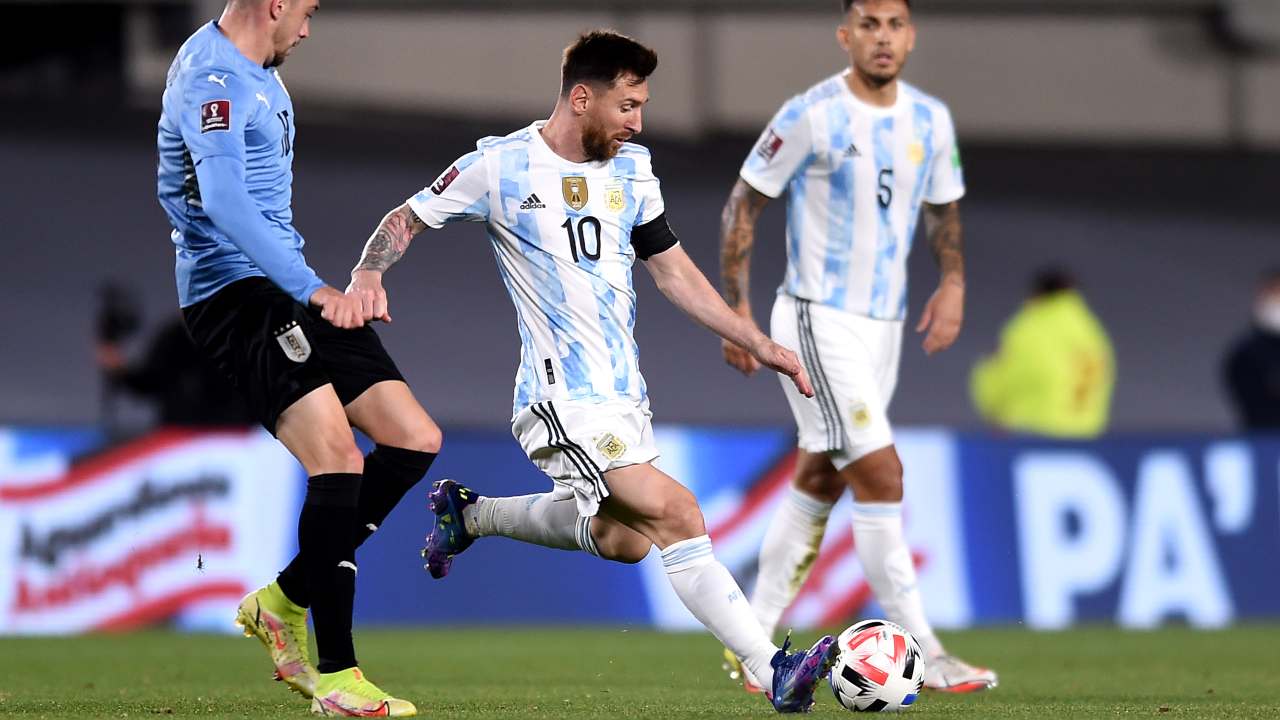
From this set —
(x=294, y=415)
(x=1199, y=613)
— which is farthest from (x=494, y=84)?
(x=294, y=415)

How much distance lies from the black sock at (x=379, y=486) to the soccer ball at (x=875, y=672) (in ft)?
4.37

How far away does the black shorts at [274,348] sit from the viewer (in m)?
5.43

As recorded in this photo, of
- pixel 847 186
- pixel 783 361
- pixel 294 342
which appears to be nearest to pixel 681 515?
pixel 783 361

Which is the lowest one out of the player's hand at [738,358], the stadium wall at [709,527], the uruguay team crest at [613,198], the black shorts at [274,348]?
the stadium wall at [709,527]

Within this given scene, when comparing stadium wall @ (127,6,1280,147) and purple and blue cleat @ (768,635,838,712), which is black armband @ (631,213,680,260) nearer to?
purple and blue cleat @ (768,635,838,712)

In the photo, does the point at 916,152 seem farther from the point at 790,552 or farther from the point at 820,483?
the point at 790,552

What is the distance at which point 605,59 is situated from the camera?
5.65 m

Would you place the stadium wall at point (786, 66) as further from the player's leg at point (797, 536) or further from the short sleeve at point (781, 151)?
the player's leg at point (797, 536)

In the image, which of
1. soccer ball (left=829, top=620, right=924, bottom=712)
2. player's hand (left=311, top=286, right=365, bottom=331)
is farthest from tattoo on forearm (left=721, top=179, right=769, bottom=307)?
player's hand (left=311, top=286, right=365, bottom=331)

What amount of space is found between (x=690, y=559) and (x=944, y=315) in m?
1.95

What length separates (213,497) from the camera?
10.4m

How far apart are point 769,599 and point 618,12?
9.69 meters

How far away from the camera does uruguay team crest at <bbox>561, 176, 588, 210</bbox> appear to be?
5.71 metres

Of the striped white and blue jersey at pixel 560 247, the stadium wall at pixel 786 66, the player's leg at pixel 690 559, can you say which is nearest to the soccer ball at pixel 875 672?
the player's leg at pixel 690 559
